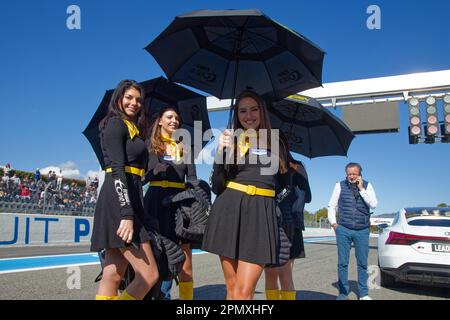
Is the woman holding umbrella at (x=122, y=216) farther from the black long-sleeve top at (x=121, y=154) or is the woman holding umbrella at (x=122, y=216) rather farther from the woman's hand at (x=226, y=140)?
the woman's hand at (x=226, y=140)

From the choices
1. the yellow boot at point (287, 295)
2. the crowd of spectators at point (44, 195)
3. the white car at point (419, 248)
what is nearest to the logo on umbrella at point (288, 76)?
the yellow boot at point (287, 295)

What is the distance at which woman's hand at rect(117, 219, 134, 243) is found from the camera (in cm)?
245

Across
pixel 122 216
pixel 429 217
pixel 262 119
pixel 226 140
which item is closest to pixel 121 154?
pixel 122 216

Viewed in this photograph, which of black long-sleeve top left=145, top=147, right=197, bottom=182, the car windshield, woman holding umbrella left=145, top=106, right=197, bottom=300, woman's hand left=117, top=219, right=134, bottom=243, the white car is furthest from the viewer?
the car windshield

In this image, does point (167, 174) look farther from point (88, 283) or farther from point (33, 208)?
point (33, 208)

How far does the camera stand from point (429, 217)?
20.0ft

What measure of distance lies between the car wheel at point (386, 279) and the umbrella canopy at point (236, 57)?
4240 mm

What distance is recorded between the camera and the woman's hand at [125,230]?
2451 millimetres

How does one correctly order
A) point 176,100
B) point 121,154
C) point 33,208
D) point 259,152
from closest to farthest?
1. point 121,154
2. point 259,152
3. point 176,100
4. point 33,208

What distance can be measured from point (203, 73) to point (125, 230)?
6.78 ft

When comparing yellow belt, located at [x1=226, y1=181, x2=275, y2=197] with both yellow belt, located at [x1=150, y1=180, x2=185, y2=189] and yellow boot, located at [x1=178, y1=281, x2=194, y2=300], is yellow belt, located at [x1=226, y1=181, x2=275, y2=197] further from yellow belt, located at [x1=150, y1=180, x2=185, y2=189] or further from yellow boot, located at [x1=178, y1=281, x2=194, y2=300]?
yellow boot, located at [x1=178, y1=281, x2=194, y2=300]

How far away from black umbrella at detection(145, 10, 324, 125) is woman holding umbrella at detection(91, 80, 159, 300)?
124 cm

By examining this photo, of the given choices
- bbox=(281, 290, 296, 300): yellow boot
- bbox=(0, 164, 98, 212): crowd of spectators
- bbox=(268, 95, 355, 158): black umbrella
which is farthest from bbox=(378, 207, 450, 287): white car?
bbox=(0, 164, 98, 212): crowd of spectators

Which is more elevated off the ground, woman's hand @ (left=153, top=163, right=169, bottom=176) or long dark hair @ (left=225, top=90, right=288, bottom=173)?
long dark hair @ (left=225, top=90, right=288, bottom=173)
